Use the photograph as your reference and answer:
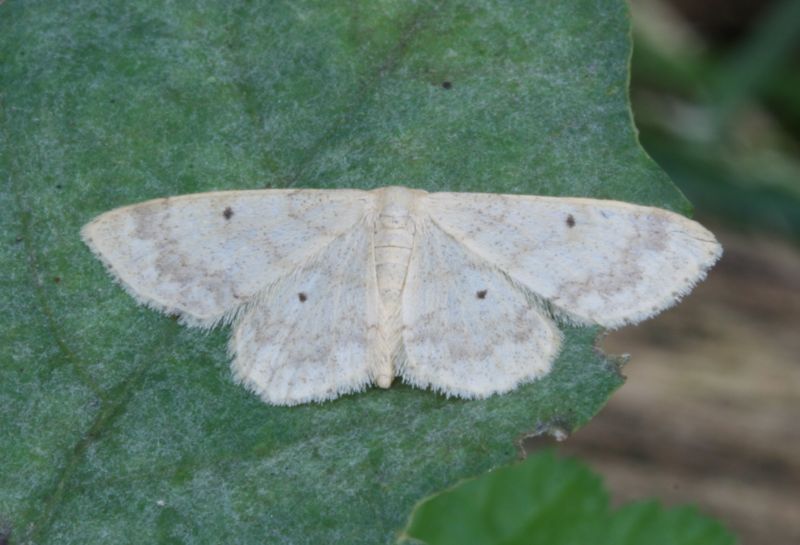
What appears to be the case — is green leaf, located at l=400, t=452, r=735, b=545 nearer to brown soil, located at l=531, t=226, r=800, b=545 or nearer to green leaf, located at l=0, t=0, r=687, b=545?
green leaf, located at l=0, t=0, r=687, b=545

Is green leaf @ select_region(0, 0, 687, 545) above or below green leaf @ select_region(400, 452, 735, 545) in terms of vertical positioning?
above

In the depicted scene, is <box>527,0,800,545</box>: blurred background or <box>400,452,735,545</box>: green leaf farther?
<box>527,0,800,545</box>: blurred background

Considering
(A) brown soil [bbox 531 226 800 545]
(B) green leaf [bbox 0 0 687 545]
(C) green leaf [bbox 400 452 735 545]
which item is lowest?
(A) brown soil [bbox 531 226 800 545]

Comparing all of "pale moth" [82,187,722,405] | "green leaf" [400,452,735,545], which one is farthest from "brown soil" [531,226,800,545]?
"pale moth" [82,187,722,405]

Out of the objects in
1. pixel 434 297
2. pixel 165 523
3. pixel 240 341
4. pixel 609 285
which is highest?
pixel 609 285

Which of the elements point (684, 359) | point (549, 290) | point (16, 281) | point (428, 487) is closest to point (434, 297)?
point (549, 290)

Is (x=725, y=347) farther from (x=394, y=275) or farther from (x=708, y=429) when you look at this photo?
(x=394, y=275)

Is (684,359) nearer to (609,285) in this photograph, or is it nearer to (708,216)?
(708,216)
